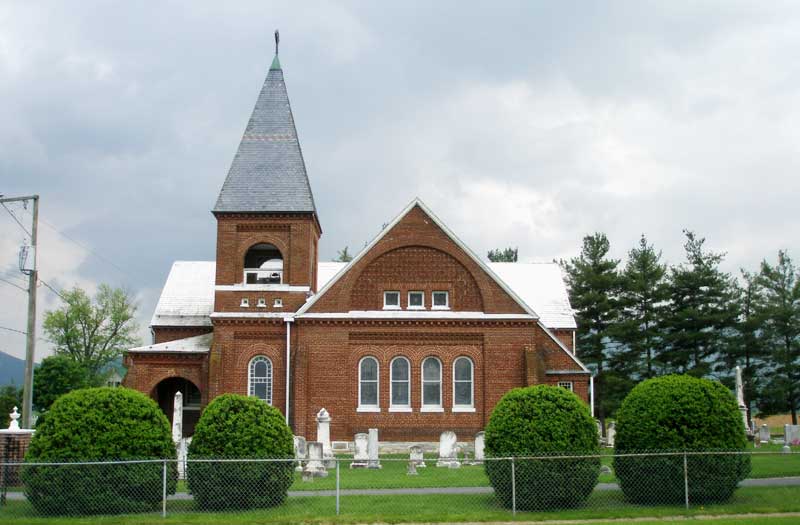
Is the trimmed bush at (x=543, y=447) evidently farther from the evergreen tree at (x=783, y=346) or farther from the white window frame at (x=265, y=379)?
the evergreen tree at (x=783, y=346)

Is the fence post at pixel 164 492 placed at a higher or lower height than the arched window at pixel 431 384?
lower

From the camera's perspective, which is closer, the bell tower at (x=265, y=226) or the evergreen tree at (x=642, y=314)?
the bell tower at (x=265, y=226)

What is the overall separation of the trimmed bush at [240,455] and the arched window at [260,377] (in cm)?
1618

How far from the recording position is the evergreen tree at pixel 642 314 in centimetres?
5675

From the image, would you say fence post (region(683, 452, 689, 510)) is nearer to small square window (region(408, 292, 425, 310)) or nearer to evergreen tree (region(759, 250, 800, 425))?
small square window (region(408, 292, 425, 310))

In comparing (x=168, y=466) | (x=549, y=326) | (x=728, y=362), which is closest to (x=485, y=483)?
(x=168, y=466)

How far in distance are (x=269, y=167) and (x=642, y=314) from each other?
32.1 m

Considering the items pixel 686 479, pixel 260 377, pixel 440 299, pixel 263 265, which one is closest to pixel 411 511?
pixel 686 479

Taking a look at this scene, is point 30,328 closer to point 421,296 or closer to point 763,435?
point 421,296

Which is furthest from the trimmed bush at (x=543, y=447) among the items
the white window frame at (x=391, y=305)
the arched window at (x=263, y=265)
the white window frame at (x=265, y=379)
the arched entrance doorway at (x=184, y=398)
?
the arched entrance doorway at (x=184, y=398)

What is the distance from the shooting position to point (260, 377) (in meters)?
35.6

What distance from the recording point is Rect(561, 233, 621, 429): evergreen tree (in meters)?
57.9

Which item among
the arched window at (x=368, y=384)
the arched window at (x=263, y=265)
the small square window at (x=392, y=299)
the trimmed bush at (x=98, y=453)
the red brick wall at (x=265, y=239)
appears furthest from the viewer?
the arched window at (x=263, y=265)

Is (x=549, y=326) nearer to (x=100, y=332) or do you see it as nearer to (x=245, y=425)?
(x=245, y=425)
